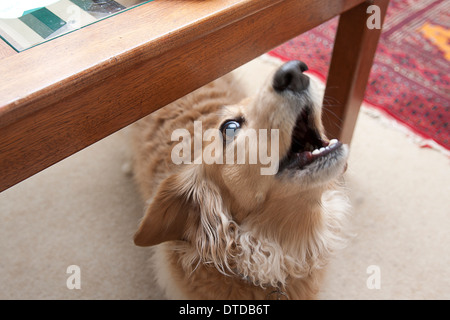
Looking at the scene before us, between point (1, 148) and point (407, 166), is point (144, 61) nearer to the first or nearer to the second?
point (1, 148)

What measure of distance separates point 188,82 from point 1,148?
15.7 inches

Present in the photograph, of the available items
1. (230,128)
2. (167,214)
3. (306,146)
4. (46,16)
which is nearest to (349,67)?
(306,146)

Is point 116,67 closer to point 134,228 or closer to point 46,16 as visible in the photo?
point 46,16

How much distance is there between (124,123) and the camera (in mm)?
845

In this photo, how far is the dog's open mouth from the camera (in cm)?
91

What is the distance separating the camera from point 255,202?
3.22 ft

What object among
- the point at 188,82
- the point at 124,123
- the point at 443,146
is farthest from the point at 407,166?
the point at 124,123

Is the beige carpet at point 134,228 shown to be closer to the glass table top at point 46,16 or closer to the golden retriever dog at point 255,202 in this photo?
the golden retriever dog at point 255,202

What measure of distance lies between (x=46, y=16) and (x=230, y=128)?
45cm

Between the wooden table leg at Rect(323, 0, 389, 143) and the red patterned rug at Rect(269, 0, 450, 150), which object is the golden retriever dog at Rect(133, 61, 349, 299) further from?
the red patterned rug at Rect(269, 0, 450, 150)

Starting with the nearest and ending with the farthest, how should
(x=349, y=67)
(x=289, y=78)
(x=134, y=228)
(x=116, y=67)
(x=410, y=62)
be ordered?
(x=116, y=67), (x=289, y=78), (x=349, y=67), (x=134, y=228), (x=410, y=62)

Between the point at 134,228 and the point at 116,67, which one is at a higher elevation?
the point at 116,67

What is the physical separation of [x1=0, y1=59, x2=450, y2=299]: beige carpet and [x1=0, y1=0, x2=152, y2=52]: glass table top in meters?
0.89

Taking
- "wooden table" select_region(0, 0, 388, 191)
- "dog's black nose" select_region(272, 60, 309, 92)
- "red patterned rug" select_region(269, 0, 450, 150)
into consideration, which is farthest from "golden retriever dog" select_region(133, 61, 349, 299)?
"red patterned rug" select_region(269, 0, 450, 150)
